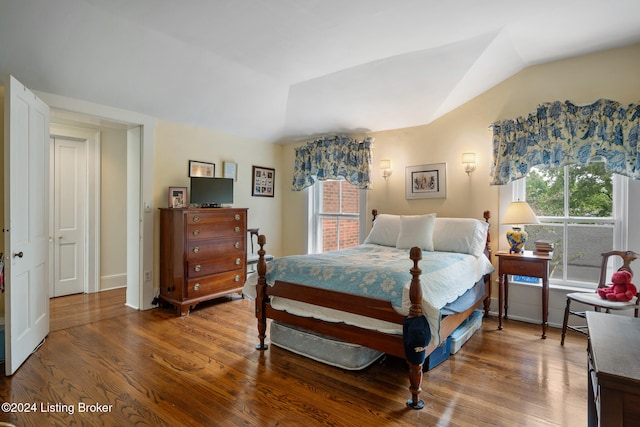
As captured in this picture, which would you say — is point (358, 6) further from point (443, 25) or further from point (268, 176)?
point (268, 176)

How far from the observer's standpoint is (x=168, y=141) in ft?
13.8

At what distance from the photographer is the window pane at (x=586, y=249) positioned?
11.1 feet

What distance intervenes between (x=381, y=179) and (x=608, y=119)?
2.47 m

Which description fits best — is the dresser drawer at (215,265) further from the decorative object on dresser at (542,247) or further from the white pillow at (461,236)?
the decorative object on dresser at (542,247)

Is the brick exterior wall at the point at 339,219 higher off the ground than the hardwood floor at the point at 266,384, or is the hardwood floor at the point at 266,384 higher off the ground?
the brick exterior wall at the point at 339,219

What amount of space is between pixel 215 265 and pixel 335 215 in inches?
79.5

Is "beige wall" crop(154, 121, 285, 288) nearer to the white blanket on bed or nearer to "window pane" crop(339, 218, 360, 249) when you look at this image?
"window pane" crop(339, 218, 360, 249)

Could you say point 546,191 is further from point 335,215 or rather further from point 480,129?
point 335,215

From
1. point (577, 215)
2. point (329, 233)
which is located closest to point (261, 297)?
point (329, 233)

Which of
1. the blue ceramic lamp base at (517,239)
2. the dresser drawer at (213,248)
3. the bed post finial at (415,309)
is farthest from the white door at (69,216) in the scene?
the blue ceramic lamp base at (517,239)

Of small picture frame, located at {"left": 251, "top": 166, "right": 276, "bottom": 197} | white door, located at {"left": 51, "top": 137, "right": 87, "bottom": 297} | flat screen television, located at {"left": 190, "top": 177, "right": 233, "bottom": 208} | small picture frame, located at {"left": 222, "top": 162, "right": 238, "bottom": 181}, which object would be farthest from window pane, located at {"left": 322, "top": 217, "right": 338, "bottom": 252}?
white door, located at {"left": 51, "top": 137, "right": 87, "bottom": 297}

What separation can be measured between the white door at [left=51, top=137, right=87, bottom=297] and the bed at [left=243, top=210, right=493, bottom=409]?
3.28m

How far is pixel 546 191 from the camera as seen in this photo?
3.68m

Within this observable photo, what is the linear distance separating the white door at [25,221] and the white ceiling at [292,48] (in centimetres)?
56
